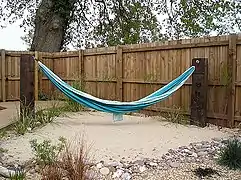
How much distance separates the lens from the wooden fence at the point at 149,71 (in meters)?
5.06

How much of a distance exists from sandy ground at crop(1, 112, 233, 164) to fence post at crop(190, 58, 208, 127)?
0.71 feet

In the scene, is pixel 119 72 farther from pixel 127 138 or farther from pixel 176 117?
pixel 127 138

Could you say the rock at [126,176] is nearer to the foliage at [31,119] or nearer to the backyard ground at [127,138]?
the backyard ground at [127,138]

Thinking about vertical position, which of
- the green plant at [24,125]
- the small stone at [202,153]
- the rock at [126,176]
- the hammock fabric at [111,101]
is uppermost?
the hammock fabric at [111,101]

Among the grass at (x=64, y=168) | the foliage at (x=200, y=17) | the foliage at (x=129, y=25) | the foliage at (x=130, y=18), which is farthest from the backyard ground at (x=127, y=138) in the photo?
the foliage at (x=129, y=25)

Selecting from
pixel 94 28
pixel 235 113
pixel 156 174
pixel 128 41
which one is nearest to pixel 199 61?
pixel 235 113

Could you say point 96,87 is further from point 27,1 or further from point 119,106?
point 27,1

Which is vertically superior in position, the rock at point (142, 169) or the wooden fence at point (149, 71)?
the wooden fence at point (149, 71)

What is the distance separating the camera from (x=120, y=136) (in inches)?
178

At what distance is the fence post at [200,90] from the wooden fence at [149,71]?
7.8 inches

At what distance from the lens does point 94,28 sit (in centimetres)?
1223

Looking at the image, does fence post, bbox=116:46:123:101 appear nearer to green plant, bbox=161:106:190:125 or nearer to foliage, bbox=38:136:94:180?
green plant, bbox=161:106:190:125

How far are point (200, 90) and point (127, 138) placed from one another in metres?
1.53

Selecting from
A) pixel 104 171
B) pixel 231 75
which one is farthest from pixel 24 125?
pixel 231 75
